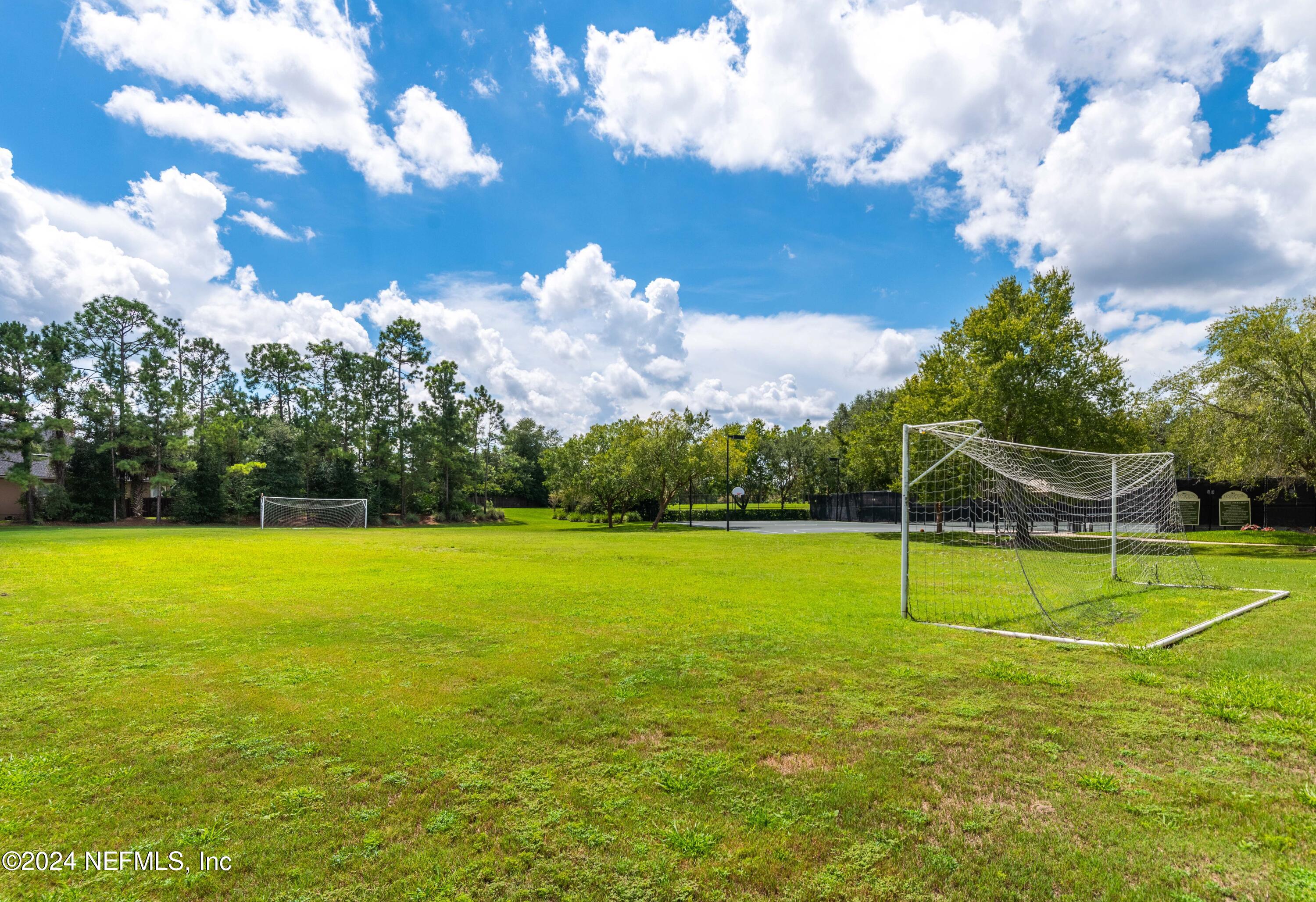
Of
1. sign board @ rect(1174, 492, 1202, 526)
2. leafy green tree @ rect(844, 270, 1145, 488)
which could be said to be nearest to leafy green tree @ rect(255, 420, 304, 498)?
leafy green tree @ rect(844, 270, 1145, 488)

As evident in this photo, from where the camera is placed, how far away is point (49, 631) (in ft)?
23.6

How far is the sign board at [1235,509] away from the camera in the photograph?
1316 inches

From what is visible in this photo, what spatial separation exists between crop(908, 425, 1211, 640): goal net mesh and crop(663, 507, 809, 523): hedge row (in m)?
28.1

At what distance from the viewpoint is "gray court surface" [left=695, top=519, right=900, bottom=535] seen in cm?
3381

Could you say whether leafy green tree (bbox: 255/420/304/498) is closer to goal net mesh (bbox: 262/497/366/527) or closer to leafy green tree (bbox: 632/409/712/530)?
goal net mesh (bbox: 262/497/366/527)

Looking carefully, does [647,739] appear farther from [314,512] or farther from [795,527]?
[314,512]

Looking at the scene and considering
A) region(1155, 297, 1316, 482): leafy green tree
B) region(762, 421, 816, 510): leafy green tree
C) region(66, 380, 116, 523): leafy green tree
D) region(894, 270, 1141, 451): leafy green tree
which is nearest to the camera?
region(1155, 297, 1316, 482): leafy green tree

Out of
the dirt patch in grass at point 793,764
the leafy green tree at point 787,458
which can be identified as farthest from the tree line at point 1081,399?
the leafy green tree at point 787,458

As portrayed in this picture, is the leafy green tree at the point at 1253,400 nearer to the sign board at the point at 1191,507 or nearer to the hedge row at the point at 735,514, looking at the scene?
the sign board at the point at 1191,507

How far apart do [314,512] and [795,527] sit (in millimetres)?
33933

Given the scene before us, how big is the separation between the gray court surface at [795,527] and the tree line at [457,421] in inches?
135

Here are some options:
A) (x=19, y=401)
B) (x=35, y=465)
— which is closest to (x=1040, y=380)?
(x=19, y=401)

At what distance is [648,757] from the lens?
394 cm

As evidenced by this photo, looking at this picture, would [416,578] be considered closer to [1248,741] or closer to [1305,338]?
[1248,741]
